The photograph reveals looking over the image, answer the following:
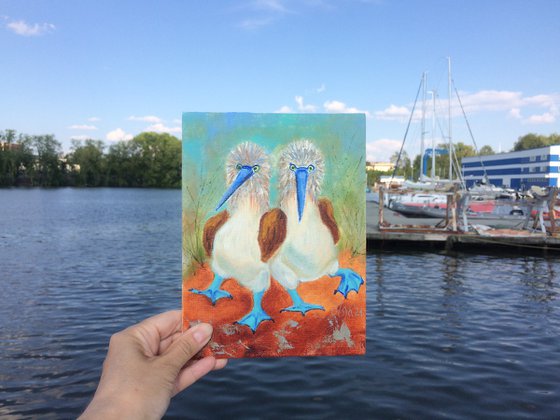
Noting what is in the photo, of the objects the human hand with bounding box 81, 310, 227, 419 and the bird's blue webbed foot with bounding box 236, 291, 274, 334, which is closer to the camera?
the human hand with bounding box 81, 310, 227, 419

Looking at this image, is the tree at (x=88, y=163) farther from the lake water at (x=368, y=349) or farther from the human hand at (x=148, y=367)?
the human hand at (x=148, y=367)

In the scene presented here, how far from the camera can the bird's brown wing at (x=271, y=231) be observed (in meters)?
2.89

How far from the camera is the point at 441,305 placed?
14.1m

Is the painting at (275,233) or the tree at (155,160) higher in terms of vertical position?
the tree at (155,160)

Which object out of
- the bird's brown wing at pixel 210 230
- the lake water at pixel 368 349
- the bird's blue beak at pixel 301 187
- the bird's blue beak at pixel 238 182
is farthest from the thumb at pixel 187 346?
the lake water at pixel 368 349

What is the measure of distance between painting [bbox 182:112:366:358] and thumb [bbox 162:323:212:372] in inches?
3.2

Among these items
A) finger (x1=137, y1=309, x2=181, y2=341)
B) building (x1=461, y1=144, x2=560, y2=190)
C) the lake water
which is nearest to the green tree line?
building (x1=461, y1=144, x2=560, y2=190)

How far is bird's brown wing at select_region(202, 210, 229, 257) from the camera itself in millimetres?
2834

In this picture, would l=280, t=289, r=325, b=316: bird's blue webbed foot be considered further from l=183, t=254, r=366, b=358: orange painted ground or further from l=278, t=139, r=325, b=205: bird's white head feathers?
l=278, t=139, r=325, b=205: bird's white head feathers

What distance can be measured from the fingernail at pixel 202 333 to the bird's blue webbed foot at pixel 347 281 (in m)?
0.81

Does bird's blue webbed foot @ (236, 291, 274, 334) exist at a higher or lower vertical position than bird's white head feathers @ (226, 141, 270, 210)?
lower

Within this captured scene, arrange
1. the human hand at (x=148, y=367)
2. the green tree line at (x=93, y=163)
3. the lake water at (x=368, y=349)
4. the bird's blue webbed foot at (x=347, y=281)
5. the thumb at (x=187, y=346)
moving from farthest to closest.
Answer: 1. the green tree line at (x=93, y=163)
2. the lake water at (x=368, y=349)
3. the bird's blue webbed foot at (x=347, y=281)
4. the thumb at (x=187, y=346)
5. the human hand at (x=148, y=367)

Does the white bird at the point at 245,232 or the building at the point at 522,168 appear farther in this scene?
the building at the point at 522,168

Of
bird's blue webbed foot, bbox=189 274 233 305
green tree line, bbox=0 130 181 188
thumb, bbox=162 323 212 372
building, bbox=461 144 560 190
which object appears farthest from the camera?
green tree line, bbox=0 130 181 188
